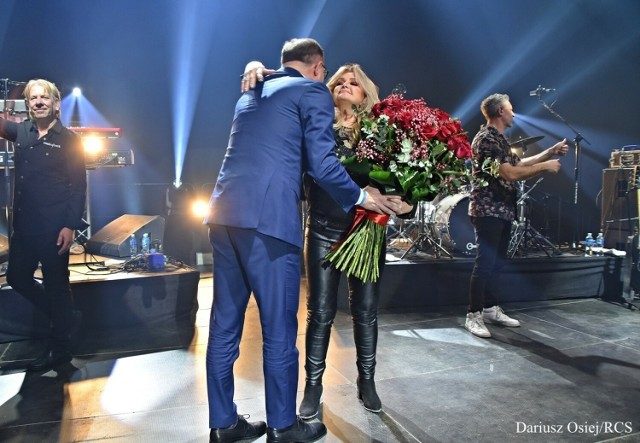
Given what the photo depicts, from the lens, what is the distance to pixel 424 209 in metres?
5.78

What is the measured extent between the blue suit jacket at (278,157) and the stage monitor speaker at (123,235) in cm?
340

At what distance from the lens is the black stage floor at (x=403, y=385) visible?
2.09 metres

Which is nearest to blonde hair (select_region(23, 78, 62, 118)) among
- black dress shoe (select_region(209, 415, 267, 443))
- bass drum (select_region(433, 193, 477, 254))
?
black dress shoe (select_region(209, 415, 267, 443))

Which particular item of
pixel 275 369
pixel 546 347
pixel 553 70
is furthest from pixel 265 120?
pixel 553 70

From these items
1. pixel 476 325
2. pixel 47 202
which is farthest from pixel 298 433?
pixel 476 325

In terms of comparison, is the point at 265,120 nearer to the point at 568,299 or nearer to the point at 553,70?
the point at 568,299

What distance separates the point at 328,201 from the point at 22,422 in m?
1.72

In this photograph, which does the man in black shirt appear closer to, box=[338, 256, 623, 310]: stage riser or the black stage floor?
the black stage floor

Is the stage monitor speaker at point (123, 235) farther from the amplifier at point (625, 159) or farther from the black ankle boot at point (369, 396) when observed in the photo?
the amplifier at point (625, 159)

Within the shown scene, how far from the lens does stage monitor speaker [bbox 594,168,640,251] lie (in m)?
5.61

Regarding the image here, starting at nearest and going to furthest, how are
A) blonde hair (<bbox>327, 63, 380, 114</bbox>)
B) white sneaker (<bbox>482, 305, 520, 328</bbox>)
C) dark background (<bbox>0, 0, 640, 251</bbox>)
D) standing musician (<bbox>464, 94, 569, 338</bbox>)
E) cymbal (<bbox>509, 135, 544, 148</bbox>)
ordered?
blonde hair (<bbox>327, 63, 380, 114</bbox>) → standing musician (<bbox>464, 94, 569, 338</bbox>) → white sneaker (<bbox>482, 305, 520, 328</bbox>) → cymbal (<bbox>509, 135, 544, 148</bbox>) → dark background (<bbox>0, 0, 640, 251</bbox>)

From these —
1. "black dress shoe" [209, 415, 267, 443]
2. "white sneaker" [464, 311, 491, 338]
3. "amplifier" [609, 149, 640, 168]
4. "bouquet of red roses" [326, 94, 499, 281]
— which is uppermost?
"amplifier" [609, 149, 640, 168]

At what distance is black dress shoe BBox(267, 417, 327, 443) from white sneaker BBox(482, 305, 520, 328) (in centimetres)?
222

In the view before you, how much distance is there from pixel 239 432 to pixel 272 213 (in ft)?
3.11
